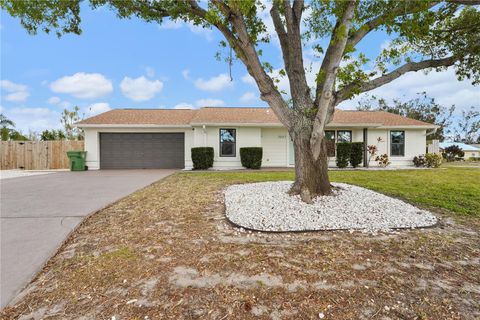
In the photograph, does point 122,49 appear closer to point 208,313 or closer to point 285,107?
point 285,107

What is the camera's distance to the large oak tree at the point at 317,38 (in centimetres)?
459

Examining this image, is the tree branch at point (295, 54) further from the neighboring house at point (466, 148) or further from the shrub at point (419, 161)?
the neighboring house at point (466, 148)

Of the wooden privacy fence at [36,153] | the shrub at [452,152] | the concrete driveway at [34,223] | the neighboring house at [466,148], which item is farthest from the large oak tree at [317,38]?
the neighboring house at [466,148]

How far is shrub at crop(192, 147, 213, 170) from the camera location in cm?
1314

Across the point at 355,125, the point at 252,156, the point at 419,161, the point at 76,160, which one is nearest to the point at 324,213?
the point at 252,156

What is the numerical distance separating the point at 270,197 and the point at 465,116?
51239mm

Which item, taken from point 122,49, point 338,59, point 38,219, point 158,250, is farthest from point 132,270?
point 122,49

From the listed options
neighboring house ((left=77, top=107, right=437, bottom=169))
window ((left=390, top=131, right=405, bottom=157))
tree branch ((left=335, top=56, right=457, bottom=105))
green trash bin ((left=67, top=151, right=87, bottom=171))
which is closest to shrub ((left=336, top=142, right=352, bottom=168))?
neighboring house ((left=77, top=107, right=437, bottom=169))

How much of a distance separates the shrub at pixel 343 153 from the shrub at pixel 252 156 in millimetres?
4813

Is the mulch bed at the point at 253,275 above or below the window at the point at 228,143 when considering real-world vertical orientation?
below

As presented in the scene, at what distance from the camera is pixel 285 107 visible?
5102 mm

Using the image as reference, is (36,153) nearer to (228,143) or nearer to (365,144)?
Answer: (228,143)

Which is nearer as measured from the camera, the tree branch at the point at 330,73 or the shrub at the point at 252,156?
the tree branch at the point at 330,73

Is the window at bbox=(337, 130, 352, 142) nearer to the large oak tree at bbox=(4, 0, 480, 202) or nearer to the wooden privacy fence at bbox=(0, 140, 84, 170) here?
the large oak tree at bbox=(4, 0, 480, 202)
